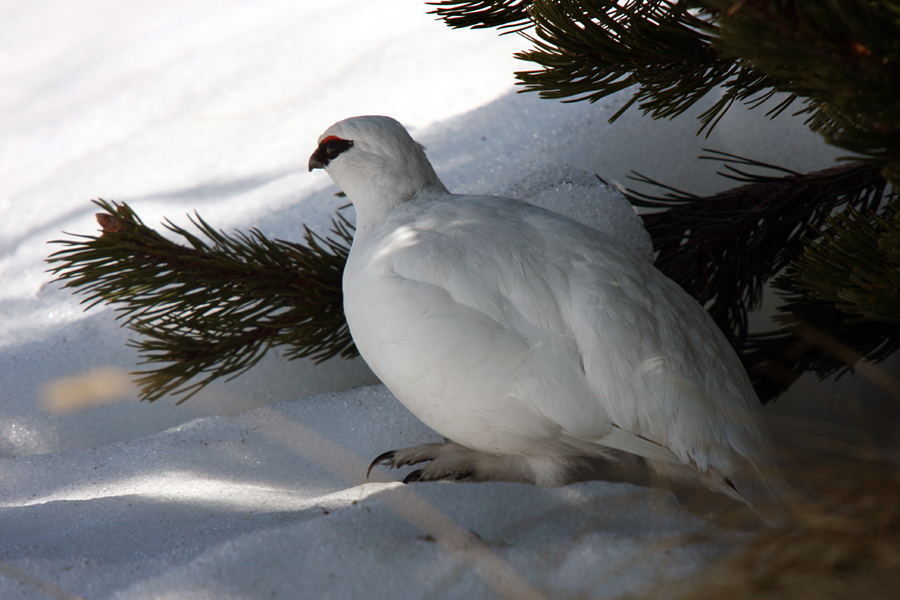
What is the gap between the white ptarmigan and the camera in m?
0.78

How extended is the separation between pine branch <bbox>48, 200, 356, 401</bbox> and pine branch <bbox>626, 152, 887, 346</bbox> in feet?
2.23

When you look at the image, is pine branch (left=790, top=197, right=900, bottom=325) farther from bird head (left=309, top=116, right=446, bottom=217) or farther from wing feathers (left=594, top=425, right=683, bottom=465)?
bird head (left=309, top=116, right=446, bottom=217)

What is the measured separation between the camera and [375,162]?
1.19 meters

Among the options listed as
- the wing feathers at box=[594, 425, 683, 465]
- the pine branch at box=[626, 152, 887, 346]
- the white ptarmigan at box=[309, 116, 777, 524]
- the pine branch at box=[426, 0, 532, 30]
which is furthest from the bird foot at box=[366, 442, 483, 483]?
the pine branch at box=[426, 0, 532, 30]

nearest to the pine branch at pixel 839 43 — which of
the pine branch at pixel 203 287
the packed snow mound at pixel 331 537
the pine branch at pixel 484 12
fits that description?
the packed snow mound at pixel 331 537

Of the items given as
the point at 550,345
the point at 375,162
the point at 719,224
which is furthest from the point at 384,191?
the point at 719,224

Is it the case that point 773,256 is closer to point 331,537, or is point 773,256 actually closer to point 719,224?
point 719,224

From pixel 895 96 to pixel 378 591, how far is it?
0.61 metres

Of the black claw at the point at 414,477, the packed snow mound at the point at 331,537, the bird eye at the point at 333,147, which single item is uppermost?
the bird eye at the point at 333,147

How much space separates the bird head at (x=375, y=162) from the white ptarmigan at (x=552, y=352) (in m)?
0.24

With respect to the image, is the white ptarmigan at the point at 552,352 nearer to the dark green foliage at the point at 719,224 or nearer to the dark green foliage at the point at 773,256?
the dark green foliage at the point at 719,224

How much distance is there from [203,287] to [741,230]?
1.03 meters

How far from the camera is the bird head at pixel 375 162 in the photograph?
1.18 m

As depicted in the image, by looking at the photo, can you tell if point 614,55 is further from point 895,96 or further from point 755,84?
point 895,96
